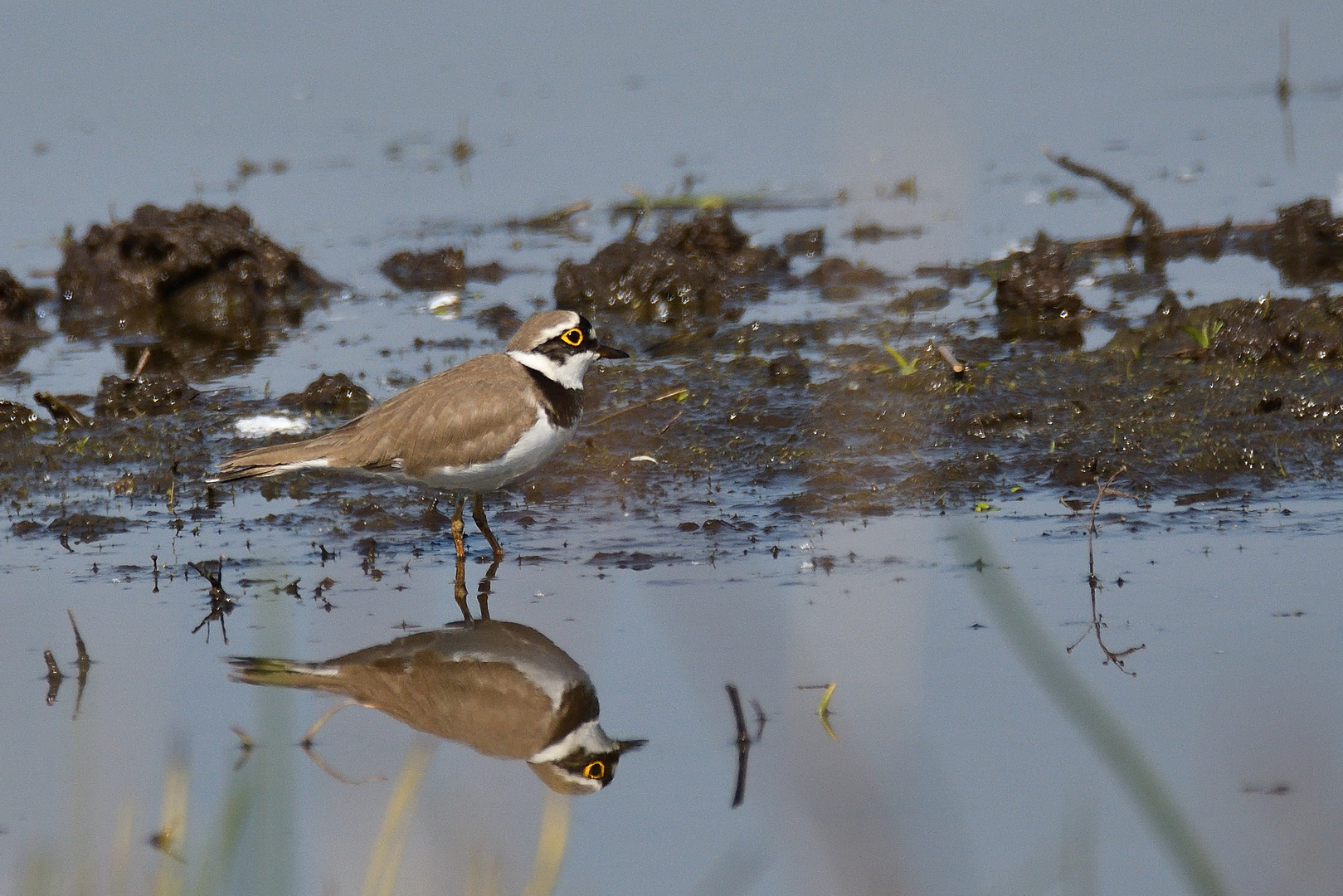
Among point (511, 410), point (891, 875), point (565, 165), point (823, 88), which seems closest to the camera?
point (891, 875)

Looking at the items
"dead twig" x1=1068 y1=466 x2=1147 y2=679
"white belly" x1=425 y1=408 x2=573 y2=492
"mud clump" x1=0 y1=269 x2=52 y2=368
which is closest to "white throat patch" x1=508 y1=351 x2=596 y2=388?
"white belly" x1=425 y1=408 x2=573 y2=492

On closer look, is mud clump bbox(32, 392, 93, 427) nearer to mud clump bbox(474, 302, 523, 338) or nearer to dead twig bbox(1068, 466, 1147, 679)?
mud clump bbox(474, 302, 523, 338)

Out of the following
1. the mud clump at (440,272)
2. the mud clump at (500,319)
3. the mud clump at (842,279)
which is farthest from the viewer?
the mud clump at (440,272)

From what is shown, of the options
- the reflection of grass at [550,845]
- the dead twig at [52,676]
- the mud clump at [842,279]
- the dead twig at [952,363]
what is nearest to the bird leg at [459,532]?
the dead twig at [52,676]

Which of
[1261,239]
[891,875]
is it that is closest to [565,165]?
[1261,239]

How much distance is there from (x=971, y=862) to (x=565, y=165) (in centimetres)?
1017

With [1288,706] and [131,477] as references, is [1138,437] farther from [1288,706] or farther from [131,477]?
[131,477]

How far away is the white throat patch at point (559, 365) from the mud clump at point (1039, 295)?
3.05m

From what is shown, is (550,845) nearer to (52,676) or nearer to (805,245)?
(52,676)

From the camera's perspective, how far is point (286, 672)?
5305 millimetres

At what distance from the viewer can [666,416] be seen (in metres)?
7.96

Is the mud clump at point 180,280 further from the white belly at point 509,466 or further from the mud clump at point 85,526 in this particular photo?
the white belly at point 509,466

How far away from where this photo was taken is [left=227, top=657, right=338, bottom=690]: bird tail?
5.21m

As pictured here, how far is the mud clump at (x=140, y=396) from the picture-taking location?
27.3 ft
